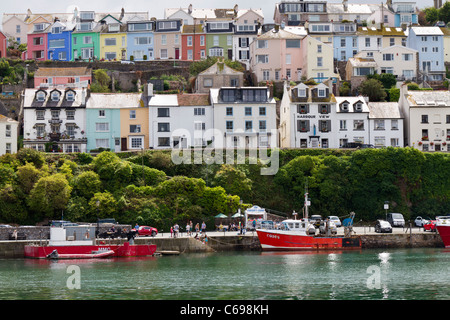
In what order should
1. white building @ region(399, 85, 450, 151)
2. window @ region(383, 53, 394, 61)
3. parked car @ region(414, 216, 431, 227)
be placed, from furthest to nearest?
window @ region(383, 53, 394, 61) < white building @ region(399, 85, 450, 151) < parked car @ region(414, 216, 431, 227)

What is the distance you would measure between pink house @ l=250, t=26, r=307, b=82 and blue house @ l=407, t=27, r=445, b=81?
1639cm

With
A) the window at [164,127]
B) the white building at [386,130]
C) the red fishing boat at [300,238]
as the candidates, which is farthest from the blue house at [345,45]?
the red fishing boat at [300,238]

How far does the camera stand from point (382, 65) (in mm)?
101875

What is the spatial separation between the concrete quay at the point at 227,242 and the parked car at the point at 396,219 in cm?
177

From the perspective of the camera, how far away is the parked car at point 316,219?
66.6 meters

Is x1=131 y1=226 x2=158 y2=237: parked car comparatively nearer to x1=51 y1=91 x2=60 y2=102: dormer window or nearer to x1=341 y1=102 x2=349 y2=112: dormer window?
x1=51 y1=91 x2=60 y2=102: dormer window

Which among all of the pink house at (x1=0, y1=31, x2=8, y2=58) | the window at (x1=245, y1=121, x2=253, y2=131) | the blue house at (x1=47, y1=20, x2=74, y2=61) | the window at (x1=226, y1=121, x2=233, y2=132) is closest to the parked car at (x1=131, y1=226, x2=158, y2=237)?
the window at (x1=226, y1=121, x2=233, y2=132)

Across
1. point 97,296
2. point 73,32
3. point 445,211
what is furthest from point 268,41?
point 97,296

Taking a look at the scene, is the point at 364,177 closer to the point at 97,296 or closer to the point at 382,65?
the point at 382,65

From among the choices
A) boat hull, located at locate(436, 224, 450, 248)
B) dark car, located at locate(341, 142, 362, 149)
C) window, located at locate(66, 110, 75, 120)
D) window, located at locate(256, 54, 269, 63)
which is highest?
window, located at locate(256, 54, 269, 63)

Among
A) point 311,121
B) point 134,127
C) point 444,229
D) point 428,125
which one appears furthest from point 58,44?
point 444,229

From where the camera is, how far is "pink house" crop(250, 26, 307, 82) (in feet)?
327
